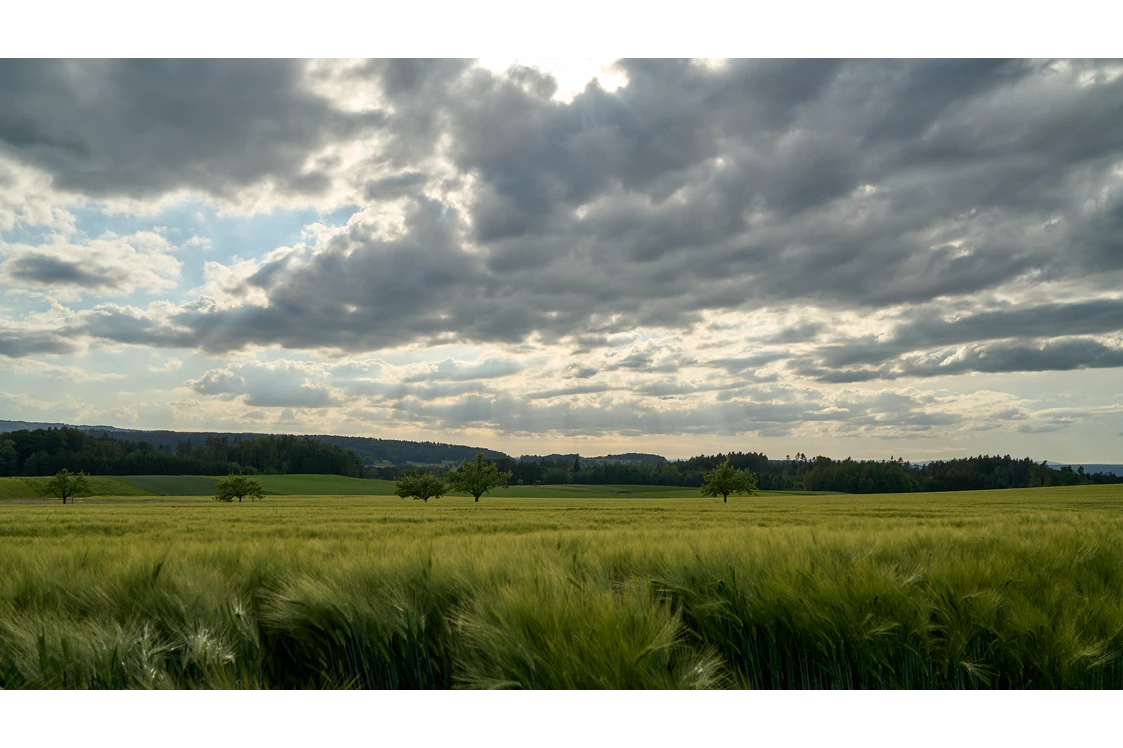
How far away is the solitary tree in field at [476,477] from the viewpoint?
6644cm

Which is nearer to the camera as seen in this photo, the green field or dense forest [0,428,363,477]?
the green field

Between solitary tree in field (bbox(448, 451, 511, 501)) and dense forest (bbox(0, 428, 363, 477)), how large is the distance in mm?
63576

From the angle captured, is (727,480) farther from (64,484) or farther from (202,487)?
(202,487)

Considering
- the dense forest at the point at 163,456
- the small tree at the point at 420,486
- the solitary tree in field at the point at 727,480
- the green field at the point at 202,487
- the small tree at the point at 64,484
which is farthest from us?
the dense forest at the point at 163,456

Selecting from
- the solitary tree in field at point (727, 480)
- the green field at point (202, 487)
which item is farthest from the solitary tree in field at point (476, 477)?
the solitary tree in field at point (727, 480)

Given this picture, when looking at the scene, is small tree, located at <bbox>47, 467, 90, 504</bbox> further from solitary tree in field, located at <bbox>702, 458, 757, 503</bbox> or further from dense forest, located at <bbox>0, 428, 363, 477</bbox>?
solitary tree in field, located at <bbox>702, 458, 757, 503</bbox>

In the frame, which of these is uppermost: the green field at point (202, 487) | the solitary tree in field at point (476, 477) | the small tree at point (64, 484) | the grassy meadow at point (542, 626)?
the grassy meadow at point (542, 626)

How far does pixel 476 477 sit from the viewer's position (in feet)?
219

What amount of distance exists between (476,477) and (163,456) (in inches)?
3371

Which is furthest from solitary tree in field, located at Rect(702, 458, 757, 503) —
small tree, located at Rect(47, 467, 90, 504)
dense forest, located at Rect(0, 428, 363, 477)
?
dense forest, located at Rect(0, 428, 363, 477)

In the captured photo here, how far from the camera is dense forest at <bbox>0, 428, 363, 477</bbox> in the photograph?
341 ft

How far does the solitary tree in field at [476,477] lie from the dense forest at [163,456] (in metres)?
63.6

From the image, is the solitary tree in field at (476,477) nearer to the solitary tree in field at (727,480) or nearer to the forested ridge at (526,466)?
the solitary tree in field at (727,480)
